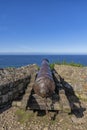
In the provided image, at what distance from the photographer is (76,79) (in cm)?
1168

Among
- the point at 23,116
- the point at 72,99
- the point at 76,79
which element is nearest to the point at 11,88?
the point at 23,116

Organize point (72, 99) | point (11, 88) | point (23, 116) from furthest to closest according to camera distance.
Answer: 1. point (72, 99)
2. point (11, 88)
3. point (23, 116)

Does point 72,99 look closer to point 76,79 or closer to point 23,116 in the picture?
point 76,79

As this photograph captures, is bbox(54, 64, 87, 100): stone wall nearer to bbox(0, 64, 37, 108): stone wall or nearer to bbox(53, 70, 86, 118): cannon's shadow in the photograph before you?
bbox(53, 70, 86, 118): cannon's shadow

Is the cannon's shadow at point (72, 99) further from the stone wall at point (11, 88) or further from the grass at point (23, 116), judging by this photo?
the grass at point (23, 116)

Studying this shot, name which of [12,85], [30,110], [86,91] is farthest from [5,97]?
[86,91]

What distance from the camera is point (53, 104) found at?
755 centimetres

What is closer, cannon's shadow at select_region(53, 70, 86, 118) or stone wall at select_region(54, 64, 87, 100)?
cannon's shadow at select_region(53, 70, 86, 118)

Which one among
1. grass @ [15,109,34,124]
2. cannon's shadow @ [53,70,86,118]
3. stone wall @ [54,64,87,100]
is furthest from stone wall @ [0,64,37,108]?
stone wall @ [54,64,87,100]

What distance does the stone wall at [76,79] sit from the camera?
10.8 m

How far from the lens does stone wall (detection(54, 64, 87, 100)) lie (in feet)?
35.4

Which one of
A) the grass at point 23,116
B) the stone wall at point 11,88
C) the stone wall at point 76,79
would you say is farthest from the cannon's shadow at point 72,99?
the grass at point 23,116

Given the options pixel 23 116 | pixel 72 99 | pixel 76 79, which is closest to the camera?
pixel 23 116

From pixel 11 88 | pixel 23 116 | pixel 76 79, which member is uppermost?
pixel 11 88
